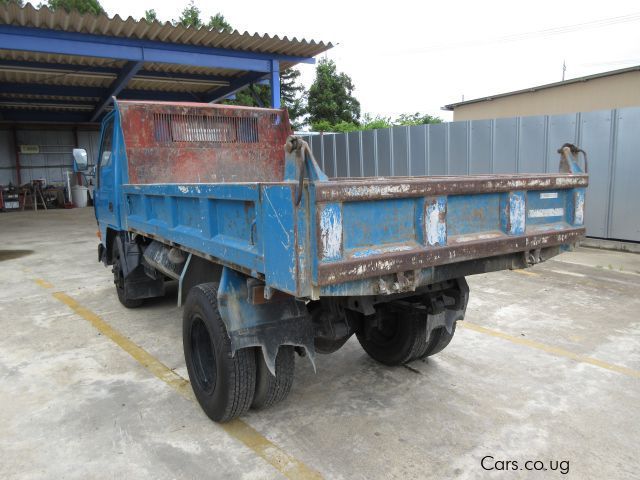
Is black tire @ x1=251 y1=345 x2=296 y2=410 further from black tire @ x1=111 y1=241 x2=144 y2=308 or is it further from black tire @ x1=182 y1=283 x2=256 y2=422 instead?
black tire @ x1=111 y1=241 x2=144 y2=308

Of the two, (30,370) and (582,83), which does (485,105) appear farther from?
(30,370)

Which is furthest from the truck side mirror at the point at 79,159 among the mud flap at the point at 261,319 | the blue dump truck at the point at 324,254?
the mud flap at the point at 261,319

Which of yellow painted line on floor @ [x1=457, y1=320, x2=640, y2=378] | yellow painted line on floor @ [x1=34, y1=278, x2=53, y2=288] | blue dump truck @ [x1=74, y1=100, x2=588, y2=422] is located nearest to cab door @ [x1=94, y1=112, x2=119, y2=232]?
blue dump truck @ [x1=74, y1=100, x2=588, y2=422]

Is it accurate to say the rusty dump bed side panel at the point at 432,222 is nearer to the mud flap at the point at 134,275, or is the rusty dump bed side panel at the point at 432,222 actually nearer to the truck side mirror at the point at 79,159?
the mud flap at the point at 134,275

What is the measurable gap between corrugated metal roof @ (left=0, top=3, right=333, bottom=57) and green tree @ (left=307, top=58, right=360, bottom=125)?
78.9ft

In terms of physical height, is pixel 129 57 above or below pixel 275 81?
above

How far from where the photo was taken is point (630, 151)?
7988mm

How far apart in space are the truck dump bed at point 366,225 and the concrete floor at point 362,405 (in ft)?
3.35

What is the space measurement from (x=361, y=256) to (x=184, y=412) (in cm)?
187

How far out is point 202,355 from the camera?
3428 millimetres

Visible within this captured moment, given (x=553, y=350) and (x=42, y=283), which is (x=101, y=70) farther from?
(x=553, y=350)

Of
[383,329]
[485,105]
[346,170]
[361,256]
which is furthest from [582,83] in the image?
[361,256]

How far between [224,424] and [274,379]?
1.49ft

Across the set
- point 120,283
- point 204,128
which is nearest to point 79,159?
point 120,283
